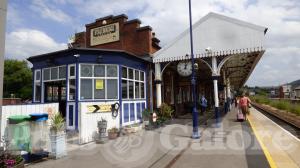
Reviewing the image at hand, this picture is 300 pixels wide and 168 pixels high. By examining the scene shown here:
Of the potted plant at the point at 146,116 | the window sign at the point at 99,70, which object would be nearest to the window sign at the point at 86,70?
the window sign at the point at 99,70

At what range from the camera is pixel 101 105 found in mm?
11391

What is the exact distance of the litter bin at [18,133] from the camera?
7383 mm

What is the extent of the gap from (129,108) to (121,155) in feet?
18.6

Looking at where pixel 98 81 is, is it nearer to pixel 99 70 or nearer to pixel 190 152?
pixel 99 70

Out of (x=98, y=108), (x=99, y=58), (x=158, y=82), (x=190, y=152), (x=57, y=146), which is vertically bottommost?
(x=190, y=152)

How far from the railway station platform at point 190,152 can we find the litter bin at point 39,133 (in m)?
0.62

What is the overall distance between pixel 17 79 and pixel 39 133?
45997mm

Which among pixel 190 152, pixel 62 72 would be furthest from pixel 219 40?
pixel 62 72

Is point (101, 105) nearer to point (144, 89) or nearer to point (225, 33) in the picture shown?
point (144, 89)

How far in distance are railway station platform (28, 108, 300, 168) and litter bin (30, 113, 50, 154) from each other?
24.4 inches

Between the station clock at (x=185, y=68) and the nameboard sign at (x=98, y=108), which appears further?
the station clock at (x=185, y=68)

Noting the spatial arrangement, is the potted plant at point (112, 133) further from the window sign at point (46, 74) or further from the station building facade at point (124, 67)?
the window sign at point (46, 74)

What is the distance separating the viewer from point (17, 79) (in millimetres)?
48156

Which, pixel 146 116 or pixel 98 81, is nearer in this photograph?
pixel 98 81
